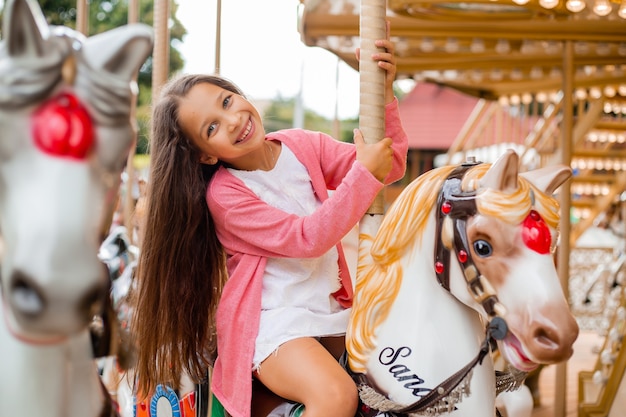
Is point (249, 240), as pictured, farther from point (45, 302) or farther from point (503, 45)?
point (503, 45)

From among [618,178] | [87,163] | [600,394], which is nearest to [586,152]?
[618,178]

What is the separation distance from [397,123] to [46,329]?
1158mm

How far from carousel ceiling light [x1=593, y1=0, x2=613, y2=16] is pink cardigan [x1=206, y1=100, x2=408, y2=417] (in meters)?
2.04

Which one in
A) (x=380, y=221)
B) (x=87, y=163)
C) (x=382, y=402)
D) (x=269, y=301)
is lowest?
(x=382, y=402)

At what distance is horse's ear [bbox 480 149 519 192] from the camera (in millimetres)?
1345

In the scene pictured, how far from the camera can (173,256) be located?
5.49 feet

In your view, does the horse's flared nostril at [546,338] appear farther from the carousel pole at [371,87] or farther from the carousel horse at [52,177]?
the carousel horse at [52,177]

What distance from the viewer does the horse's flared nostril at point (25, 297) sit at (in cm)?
79

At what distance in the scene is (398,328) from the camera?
1481 millimetres

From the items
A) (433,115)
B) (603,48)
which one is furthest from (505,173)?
(433,115)

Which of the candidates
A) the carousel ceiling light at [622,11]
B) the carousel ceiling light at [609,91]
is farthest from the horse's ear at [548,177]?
the carousel ceiling light at [609,91]

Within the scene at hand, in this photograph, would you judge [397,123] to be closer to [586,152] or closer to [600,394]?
[600,394]

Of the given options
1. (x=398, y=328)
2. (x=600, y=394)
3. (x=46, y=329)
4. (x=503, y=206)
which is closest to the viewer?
(x=46, y=329)

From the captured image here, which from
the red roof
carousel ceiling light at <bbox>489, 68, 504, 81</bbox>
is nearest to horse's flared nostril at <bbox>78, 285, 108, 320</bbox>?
carousel ceiling light at <bbox>489, 68, 504, 81</bbox>
